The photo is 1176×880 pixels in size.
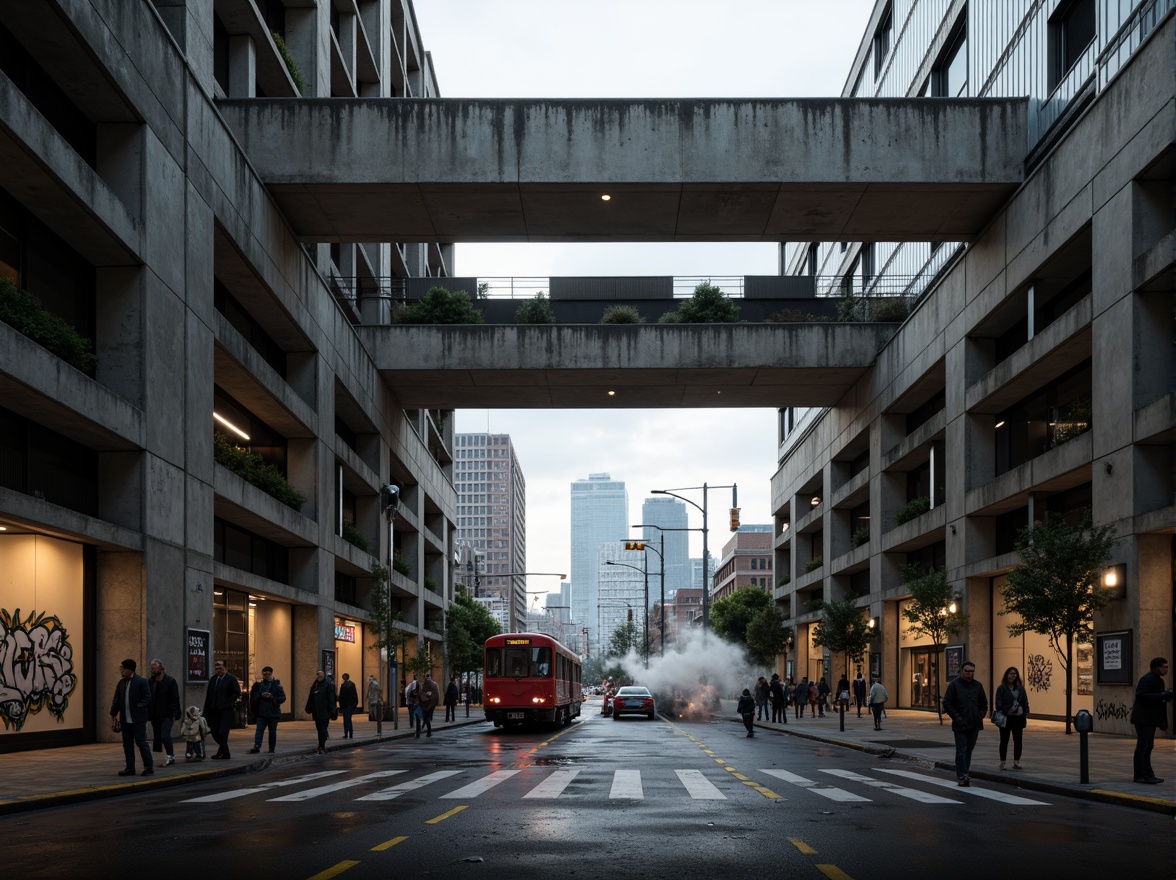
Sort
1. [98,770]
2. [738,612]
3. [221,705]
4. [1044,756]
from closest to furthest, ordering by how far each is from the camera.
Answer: [98,770], [221,705], [1044,756], [738,612]

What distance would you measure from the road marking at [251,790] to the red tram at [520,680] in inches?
695

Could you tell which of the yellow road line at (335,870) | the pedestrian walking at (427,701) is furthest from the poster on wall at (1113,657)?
the yellow road line at (335,870)

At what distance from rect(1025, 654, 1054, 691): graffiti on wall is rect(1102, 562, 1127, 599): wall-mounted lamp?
8.17 m

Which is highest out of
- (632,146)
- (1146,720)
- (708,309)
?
(632,146)

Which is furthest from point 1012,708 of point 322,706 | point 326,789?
point 322,706

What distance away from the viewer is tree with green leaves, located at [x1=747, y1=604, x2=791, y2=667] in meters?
67.7

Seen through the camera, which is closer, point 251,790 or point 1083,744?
point 1083,744

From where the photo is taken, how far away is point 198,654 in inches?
1030

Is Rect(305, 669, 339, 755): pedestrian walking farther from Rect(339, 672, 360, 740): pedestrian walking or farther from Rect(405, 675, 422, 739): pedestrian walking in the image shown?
Rect(405, 675, 422, 739): pedestrian walking

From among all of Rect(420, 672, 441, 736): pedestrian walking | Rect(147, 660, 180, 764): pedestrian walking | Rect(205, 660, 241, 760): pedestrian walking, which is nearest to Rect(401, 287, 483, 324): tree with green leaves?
Rect(420, 672, 441, 736): pedestrian walking

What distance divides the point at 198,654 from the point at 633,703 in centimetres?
2619

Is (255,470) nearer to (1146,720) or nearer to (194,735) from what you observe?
(194,735)

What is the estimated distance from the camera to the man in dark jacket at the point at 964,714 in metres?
16.7

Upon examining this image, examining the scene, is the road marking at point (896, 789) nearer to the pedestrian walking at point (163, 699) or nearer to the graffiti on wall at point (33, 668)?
the pedestrian walking at point (163, 699)
